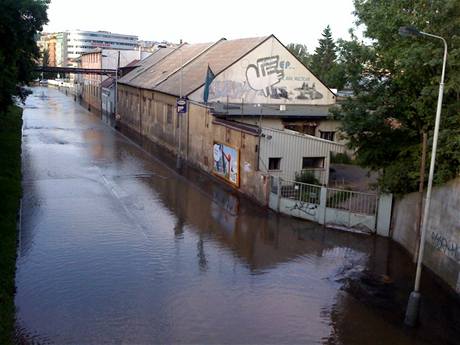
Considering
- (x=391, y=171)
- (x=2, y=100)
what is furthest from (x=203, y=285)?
(x=2, y=100)

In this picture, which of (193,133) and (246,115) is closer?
(246,115)

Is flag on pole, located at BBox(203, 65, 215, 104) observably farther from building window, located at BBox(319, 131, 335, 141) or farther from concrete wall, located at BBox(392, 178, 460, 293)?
concrete wall, located at BBox(392, 178, 460, 293)

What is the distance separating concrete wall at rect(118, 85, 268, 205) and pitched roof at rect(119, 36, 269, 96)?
3.62 feet

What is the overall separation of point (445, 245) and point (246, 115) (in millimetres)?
18686

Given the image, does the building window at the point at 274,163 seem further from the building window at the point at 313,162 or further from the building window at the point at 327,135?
the building window at the point at 327,135

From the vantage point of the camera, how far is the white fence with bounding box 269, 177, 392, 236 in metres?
21.7

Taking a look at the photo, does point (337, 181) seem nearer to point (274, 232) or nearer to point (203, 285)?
point (274, 232)

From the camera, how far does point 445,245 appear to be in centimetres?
1688

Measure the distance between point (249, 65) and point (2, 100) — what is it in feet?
56.1

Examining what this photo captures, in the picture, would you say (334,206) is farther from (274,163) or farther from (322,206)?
(274,163)

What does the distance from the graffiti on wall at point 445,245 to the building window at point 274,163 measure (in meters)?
10.8

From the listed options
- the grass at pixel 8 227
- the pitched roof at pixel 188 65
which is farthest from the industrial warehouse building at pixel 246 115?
the grass at pixel 8 227

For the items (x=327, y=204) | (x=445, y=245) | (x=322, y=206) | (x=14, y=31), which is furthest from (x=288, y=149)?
(x=14, y=31)

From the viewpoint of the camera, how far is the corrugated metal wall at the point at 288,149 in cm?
2675
